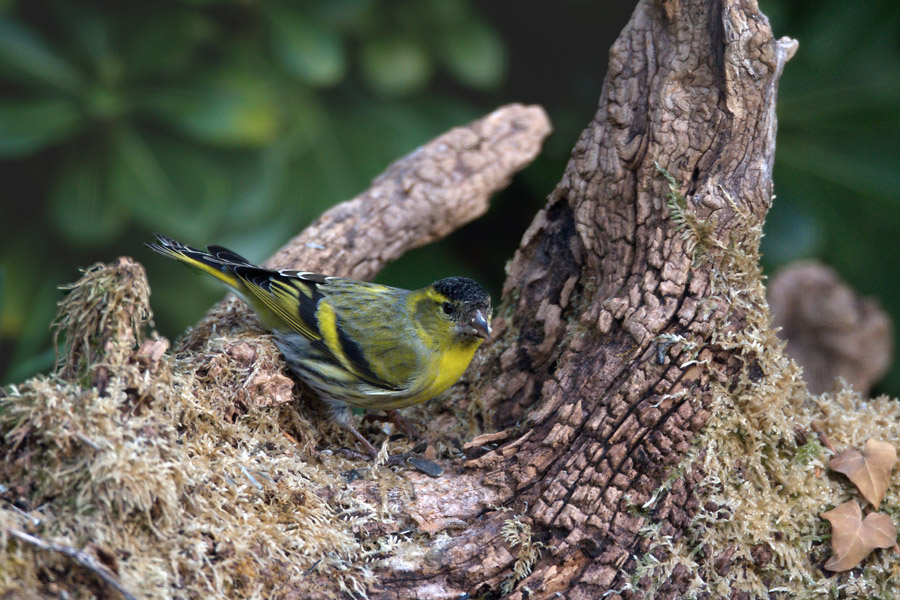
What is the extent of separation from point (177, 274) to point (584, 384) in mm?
3545

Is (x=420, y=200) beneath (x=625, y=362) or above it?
above

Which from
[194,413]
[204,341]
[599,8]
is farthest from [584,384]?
[599,8]

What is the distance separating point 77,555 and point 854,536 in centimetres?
222

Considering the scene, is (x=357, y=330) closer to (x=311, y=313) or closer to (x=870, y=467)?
(x=311, y=313)

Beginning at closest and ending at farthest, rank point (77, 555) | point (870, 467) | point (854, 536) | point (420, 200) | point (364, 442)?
point (77, 555)
point (854, 536)
point (870, 467)
point (364, 442)
point (420, 200)

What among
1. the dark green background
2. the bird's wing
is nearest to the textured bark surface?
the bird's wing

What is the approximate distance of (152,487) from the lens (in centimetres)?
185

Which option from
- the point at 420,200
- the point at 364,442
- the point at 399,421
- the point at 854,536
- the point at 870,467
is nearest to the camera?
the point at 854,536

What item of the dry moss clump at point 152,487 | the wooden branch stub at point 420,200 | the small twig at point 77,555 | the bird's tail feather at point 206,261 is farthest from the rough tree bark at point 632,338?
the bird's tail feather at point 206,261

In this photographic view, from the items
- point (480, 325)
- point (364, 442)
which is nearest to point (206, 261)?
point (364, 442)

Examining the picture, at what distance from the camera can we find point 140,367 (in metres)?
2.00

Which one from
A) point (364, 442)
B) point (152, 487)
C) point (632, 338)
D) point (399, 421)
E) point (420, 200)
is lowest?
point (152, 487)

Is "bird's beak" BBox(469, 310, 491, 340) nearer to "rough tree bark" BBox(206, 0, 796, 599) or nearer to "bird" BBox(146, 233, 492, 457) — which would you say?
"bird" BBox(146, 233, 492, 457)

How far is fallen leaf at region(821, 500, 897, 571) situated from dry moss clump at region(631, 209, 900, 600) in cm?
3
